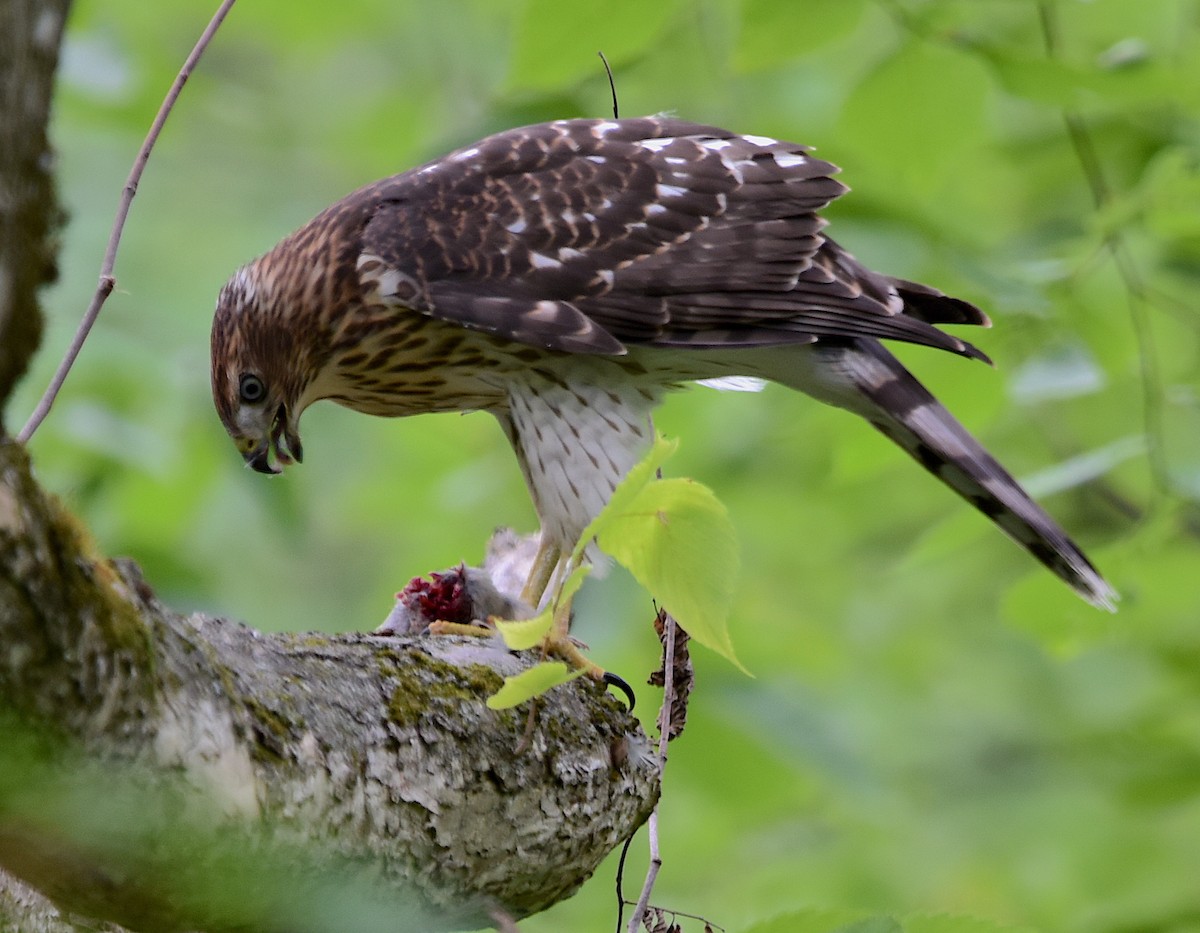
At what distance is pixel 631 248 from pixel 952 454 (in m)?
0.92

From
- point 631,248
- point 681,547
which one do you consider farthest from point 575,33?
point 681,547

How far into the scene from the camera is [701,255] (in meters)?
3.28

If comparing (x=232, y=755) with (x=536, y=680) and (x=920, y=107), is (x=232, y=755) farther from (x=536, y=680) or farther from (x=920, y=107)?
(x=920, y=107)

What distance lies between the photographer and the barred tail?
128 inches

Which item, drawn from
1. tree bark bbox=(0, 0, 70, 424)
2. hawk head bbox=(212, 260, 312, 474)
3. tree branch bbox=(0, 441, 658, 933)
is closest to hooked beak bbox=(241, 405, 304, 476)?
hawk head bbox=(212, 260, 312, 474)

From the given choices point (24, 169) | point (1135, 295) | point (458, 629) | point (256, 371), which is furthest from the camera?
point (1135, 295)

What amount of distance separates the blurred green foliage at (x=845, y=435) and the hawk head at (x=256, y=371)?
470 mm

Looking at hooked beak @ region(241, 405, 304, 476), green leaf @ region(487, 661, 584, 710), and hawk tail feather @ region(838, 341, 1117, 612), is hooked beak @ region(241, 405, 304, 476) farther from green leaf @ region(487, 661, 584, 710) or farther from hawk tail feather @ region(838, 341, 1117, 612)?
green leaf @ region(487, 661, 584, 710)

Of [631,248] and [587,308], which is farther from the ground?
[631,248]

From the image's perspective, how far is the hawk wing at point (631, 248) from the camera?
10.4 ft

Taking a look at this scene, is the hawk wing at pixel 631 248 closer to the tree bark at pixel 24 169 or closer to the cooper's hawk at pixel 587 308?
the cooper's hawk at pixel 587 308

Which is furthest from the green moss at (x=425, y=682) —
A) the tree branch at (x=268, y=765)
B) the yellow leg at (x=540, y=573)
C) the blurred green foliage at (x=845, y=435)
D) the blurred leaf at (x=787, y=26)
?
the blurred leaf at (x=787, y=26)

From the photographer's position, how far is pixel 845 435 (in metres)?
3.73

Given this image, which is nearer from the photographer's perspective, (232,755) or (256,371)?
(232,755)
